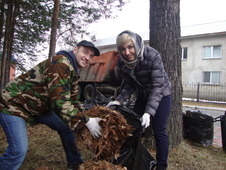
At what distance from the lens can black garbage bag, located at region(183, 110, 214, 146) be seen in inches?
134

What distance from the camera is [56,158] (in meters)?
2.81

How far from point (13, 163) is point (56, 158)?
117 cm

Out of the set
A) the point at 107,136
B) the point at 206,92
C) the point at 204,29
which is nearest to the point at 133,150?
the point at 107,136

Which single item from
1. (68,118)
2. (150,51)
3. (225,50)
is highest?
(225,50)

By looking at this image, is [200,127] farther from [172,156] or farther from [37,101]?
[37,101]

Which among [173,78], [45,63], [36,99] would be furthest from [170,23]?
[36,99]

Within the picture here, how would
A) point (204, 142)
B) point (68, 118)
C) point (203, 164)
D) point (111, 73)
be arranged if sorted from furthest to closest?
point (111, 73) < point (204, 142) < point (203, 164) < point (68, 118)

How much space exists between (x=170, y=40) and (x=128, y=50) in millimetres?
1289

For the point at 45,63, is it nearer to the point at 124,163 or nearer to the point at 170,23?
the point at 124,163

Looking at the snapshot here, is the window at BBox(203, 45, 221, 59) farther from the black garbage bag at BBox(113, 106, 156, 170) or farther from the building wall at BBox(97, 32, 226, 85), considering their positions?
the black garbage bag at BBox(113, 106, 156, 170)

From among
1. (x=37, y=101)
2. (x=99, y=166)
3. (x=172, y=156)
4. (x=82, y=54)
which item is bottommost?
(x=172, y=156)

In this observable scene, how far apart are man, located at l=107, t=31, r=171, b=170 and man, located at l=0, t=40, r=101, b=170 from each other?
1.45ft

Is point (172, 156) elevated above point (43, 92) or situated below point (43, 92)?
below

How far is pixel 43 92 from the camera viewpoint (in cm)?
183
